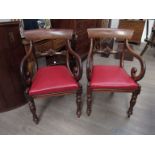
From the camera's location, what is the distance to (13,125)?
1.54 metres

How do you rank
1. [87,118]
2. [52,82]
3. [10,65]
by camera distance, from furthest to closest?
[87,118]
[10,65]
[52,82]

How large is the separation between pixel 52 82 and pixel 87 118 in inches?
23.6

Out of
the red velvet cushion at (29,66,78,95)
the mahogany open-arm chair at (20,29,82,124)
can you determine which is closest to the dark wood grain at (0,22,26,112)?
the mahogany open-arm chair at (20,29,82,124)

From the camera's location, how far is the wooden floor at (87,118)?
1.49m

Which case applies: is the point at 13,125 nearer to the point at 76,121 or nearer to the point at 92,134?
the point at 76,121

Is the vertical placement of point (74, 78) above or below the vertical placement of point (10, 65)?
below

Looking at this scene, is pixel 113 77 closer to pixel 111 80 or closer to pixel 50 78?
pixel 111 80

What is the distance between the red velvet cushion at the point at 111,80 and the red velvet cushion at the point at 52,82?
0.21 metres

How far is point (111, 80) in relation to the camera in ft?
4.62

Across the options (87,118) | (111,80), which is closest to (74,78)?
Result: (111,80)

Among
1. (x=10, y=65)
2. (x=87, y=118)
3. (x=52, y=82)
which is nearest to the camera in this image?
(x=52, y=82)

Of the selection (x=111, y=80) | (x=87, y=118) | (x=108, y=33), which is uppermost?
(x=108, y=33)

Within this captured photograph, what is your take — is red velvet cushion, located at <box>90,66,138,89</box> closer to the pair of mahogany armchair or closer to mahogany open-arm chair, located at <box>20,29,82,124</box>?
the pair of mahogany armchair

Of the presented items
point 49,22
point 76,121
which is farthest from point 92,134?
point 49,22
